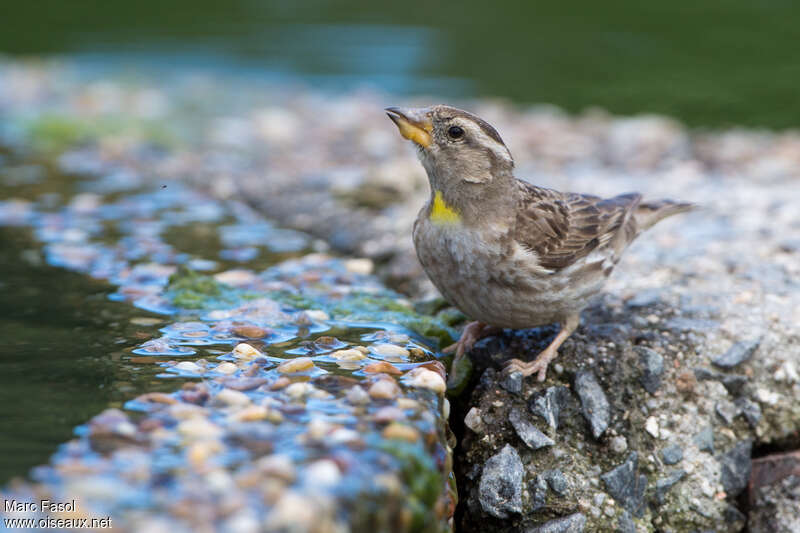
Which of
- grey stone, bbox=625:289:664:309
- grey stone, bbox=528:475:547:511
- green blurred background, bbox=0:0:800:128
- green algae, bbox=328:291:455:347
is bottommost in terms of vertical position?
grey stone, bbox=528:475:547:511

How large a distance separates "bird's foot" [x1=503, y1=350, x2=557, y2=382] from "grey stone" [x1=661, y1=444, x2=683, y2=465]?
632mm

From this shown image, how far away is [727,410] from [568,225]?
3.82 feet

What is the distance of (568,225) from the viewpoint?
492cm

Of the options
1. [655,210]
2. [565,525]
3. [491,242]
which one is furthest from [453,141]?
[565,525]

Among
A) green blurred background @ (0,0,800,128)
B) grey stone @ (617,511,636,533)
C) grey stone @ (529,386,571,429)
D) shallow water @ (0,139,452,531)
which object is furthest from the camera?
green blurred background @ (0,0,800,128)

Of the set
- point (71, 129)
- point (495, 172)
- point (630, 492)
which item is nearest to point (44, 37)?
point (71, 129)

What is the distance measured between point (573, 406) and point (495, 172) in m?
1.17

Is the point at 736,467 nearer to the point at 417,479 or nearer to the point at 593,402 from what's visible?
the point at 593,402

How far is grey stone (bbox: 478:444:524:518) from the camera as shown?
13.5 ft

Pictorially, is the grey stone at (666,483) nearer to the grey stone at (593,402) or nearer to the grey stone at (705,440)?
the grey stone at (705,440)

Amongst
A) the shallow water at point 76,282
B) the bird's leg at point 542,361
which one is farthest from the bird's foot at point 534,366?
the shallow water at point 76,282

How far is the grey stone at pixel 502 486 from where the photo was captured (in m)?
4.12

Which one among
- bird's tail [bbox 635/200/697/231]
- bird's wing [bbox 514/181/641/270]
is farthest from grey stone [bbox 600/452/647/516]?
bird's tail [bbox 635/200/697/231]

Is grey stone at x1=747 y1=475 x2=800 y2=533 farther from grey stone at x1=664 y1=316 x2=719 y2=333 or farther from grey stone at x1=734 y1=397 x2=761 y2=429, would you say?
grey stone at x1=664 y1=316 x2=719 y2=333
